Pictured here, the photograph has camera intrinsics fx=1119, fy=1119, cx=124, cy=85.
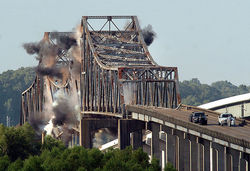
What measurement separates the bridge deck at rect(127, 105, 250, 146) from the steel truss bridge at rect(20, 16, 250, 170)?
4.6 inches

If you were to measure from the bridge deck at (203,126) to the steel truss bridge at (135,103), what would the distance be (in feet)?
0.39

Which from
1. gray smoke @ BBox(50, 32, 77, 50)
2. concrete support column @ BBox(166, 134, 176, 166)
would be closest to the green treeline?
concrete support column @ BBox(166, 134, 176, 166)

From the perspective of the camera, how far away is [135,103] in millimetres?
162250

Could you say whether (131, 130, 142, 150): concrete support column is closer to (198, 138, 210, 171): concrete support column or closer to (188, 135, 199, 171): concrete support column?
(188, 135, 199, 171): concrete support column

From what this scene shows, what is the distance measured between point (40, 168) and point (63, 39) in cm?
9011

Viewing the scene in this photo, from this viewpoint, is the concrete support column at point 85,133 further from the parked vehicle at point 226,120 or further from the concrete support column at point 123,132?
the parked vehicle at point 226,120

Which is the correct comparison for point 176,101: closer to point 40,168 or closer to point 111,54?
point 111,54

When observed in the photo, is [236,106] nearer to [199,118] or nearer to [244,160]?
[199,118]

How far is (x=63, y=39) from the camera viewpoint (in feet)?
624

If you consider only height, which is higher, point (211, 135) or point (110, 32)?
point (110, 32)

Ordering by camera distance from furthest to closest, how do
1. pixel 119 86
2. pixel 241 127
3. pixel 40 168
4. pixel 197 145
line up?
pixel 119 86, pixel 197 145, pixel 241 127, pixel 40 168

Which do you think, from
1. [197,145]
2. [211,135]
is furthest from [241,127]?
[197,145]

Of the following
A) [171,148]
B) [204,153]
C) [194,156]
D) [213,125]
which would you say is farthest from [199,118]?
[171,148]

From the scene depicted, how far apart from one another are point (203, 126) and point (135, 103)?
5214 cm
